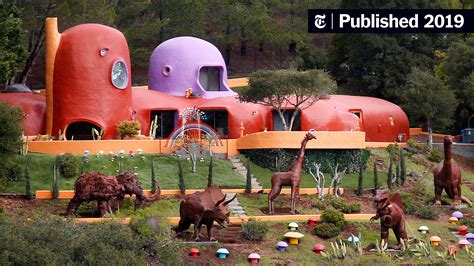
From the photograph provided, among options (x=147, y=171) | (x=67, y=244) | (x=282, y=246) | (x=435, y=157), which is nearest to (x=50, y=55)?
(x=147, y=171)

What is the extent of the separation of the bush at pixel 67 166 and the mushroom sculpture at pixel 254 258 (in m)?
12.4

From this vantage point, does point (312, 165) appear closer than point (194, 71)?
Yes

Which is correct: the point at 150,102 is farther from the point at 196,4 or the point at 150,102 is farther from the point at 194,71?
the point at 196,4

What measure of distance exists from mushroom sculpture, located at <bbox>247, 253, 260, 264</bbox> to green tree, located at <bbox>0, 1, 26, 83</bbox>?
19327 mm

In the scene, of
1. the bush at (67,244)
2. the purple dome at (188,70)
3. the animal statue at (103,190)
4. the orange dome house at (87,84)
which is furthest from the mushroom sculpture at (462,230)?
the purple dome at (188,70)

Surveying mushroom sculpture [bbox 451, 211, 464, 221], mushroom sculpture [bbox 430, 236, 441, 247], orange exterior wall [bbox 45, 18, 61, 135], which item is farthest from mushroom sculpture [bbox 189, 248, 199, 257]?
orange exterior wall [bbox 45, 18, 61, 135]

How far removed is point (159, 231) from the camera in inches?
1318

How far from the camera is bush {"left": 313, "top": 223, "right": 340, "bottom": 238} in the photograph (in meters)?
38.0

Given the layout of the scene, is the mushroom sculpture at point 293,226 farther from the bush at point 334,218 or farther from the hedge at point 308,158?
the hedge at point 308,158

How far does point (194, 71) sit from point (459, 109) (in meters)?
20.1

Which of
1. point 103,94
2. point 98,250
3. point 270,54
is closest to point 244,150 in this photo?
point 103,94

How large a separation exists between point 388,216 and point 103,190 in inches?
415

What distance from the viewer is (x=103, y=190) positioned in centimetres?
3816

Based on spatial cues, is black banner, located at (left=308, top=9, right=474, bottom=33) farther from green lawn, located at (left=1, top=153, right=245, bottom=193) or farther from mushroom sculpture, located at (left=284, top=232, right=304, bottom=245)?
green lawn, located at (left=1, top=153, right=245, bottom=193)
